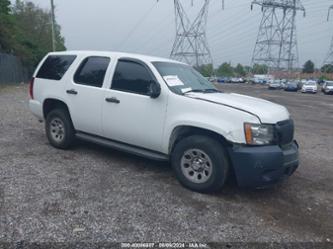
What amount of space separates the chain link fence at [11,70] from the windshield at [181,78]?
23580 millimetres

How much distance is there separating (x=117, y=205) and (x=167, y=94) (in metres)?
1.68

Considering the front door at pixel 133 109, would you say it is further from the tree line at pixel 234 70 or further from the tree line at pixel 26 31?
the tree line at pixel 234 70

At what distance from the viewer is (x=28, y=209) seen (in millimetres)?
3752

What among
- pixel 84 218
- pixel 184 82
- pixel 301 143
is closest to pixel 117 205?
pixel 84 218

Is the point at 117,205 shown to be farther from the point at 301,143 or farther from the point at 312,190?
the point at 301,143

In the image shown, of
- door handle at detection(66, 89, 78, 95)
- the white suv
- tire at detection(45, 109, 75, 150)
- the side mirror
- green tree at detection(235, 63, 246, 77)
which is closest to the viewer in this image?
the white suv

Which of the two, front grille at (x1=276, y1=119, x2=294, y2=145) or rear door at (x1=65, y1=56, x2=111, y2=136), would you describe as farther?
rear door at (x1=65, y1=56, x2=111, y2=136)

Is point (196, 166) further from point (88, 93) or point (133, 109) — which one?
point (88, 93)

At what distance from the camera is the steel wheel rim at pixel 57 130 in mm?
6035

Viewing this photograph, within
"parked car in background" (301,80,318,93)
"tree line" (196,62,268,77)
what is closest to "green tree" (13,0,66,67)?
"parked car in background" (301,80,318,93)

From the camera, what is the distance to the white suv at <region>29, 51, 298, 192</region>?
4.13 meters

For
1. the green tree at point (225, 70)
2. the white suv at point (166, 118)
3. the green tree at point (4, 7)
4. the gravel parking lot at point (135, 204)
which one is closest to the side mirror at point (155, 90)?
the white suv at point (166, 118)

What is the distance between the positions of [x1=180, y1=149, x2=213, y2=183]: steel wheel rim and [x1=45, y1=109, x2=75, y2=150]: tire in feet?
7.92

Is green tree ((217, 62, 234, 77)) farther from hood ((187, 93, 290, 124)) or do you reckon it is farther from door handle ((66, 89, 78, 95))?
hood ((187, 93, 290, 124))
